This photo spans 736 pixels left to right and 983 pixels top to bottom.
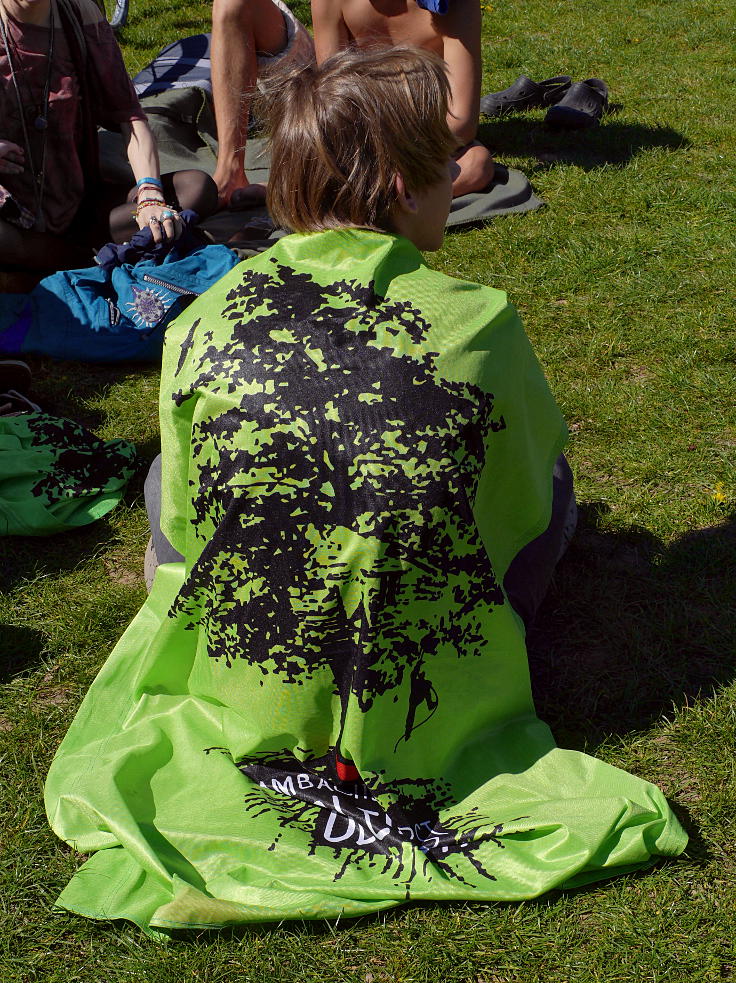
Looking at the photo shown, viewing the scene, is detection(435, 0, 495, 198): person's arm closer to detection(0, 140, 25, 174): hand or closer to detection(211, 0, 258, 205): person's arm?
detection(211, 0, 258, 205): person's arm

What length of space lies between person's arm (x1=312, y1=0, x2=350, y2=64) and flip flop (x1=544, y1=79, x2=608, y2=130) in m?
1.60

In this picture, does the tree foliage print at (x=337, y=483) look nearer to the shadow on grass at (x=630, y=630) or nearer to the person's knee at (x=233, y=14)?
the shadow on grass at (x=630, y=630)

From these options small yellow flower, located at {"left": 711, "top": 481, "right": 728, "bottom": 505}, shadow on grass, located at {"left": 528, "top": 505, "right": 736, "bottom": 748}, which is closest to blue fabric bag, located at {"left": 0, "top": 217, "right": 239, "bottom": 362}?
shadow on grass, located at {"left": 528, "top": 505, "right": 736, "bottom": 748}

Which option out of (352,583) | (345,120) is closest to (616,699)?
(352,583)

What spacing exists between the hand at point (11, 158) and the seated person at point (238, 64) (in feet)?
3.90

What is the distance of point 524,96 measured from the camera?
6.84 m

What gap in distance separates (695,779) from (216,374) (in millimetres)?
1531

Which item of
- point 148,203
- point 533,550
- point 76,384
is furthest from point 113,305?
point 533,550

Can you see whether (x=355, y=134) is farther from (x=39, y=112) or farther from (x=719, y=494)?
(x=39, y=112)

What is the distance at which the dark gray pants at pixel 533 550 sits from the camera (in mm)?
2693

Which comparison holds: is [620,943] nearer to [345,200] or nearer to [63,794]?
[63,794]

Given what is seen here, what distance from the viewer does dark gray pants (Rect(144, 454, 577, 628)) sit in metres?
2.69

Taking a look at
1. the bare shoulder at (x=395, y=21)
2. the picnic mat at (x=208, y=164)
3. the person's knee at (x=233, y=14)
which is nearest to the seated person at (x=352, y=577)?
the picnic mat at (x=208, y=164)

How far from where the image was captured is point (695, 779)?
8.09 feet
